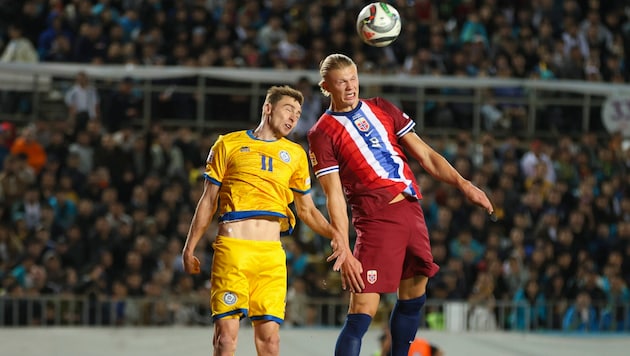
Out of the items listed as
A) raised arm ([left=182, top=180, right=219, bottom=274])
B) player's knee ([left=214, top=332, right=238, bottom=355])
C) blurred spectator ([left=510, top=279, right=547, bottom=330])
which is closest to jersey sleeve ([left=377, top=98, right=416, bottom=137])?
raised arm ([left=182, top=180, right=219, bottom=274])

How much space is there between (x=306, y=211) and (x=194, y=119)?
1034cm

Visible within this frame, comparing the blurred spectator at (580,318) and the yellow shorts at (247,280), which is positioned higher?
the yellow shorts at (247,280)

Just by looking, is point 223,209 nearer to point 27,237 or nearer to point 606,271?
point 27,237

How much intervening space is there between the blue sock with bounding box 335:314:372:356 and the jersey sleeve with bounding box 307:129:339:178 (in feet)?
3.39

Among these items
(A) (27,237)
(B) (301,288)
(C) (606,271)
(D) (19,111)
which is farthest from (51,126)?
(C) (606,271)

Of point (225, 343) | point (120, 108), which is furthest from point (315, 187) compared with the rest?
point (225, 343)

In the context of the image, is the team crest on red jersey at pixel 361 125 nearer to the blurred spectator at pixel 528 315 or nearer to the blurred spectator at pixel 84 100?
the blurred spectator at pixel 528 315

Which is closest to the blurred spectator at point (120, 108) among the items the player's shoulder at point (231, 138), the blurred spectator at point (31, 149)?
the blurred spectator at point (31, 149)

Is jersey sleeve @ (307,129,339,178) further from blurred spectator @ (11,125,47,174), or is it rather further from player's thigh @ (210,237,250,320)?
blurred spectator @ (11,125,47,174)

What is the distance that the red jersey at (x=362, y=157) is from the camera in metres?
8.13

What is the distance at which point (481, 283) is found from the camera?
1527 cm

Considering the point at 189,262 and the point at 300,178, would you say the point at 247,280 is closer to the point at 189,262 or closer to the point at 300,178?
the point at 189,262

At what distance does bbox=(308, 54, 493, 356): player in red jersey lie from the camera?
797 cm

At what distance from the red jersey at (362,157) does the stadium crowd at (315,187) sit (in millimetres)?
6331
